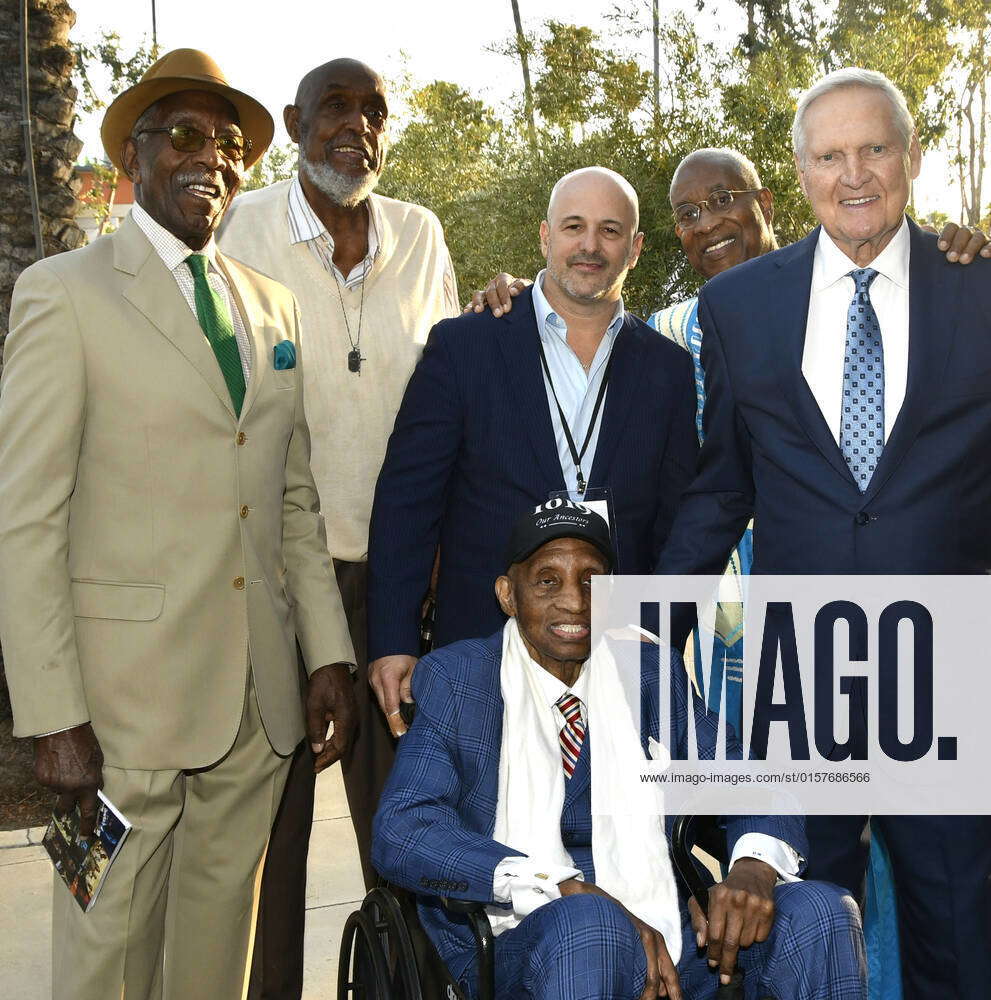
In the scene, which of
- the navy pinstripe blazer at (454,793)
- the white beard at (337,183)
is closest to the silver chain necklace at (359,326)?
the white beard at (337,183)

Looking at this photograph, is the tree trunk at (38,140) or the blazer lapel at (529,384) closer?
the blazer lapel at (529,384)

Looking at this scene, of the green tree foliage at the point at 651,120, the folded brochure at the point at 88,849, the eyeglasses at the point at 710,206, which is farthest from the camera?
the green tree foliage at the point at 651,120

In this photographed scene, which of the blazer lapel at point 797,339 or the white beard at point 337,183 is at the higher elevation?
the white beard at point 337,183

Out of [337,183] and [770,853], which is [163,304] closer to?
[337,183]

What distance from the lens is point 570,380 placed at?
11.3 ft

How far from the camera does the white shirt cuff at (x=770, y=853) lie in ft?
8.52

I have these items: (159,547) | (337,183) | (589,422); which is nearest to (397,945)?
(159,547)

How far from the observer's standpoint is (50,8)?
513 cm

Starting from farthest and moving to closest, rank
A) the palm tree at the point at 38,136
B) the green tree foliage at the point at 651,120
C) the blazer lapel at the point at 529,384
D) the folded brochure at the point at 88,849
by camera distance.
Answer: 1. the green tree foliage at the point at 651,120
2. the palm tree at the point at 38,136
3. the blazer lapel at the point at 529,384
4. the folded brochure at the point at 88,849

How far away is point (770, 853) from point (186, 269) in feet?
5.85

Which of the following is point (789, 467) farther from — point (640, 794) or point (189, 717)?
point (189, 717)

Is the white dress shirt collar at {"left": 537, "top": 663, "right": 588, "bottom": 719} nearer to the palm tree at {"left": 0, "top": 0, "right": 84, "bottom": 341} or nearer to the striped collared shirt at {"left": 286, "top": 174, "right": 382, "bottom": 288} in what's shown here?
the striped collared shirt at {"left": 286, "top": 174, "right": 382, "bottom": 288}

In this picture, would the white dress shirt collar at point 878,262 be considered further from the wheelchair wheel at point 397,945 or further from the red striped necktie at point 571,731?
the wheelchair wheel at point 397,945

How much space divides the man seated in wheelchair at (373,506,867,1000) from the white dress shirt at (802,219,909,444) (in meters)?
0.59
